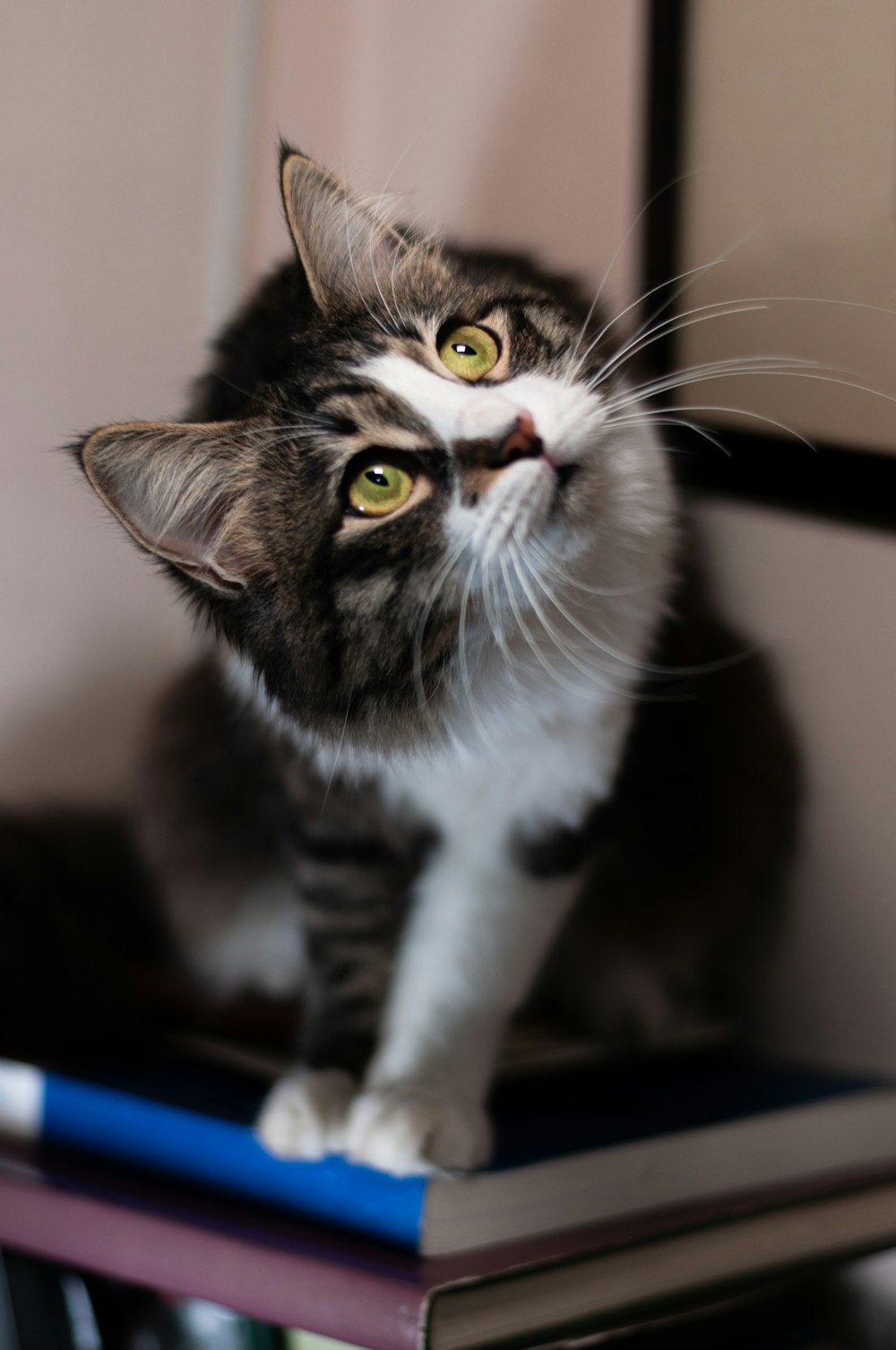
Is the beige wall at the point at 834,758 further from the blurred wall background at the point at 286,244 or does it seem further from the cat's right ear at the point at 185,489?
the cat's right ear at the point at 185,489

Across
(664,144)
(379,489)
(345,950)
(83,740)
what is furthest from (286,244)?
(345,950)

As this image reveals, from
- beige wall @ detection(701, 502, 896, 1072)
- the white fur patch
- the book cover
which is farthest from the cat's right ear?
beige wall @ detection(701, 502, 896, 1072)

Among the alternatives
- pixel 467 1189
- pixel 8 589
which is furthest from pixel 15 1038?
pixel 8 589

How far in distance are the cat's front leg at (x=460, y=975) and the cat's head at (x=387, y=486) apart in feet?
0.56

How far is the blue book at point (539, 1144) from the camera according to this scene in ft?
2.04

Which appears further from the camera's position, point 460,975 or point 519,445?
point 460,975

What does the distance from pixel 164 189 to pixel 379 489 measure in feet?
2.56

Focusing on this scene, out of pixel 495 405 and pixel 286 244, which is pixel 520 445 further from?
pixel 286 244

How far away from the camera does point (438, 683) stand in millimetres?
705

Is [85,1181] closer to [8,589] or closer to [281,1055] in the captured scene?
[281,1055]

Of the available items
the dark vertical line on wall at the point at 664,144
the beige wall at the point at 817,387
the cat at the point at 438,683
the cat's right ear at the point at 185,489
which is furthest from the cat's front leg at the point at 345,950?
the dark vertical line on wall at the point at 664,144

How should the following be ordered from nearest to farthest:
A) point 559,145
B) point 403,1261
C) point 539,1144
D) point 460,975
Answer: point 403,1261 < point 539,1144 < point 460,975 < point 559,145

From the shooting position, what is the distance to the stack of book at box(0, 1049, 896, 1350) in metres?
0.56

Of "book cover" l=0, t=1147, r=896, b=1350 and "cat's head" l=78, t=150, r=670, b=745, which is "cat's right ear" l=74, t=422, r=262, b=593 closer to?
"cat's head" l=78, t=150, r=670, b=745
